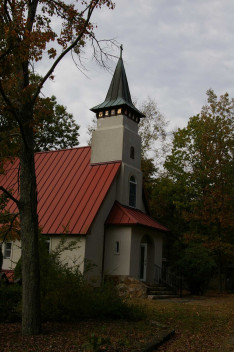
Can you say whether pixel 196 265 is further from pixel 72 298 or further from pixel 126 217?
pixel 72 298

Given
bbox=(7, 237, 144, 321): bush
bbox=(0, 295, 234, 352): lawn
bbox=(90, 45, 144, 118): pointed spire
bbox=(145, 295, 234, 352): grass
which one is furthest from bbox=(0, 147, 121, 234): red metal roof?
bbox=(0, 295, 234, 352): lawn

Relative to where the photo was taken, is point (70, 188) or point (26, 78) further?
point (70, 188)

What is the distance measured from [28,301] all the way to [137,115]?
1550 centimetres

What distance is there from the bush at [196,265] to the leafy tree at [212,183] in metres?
1.65

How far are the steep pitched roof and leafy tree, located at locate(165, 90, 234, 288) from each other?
4758 mm

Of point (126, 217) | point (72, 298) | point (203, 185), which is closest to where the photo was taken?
point (72, 298)

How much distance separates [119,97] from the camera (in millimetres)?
20906

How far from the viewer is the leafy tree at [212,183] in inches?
839

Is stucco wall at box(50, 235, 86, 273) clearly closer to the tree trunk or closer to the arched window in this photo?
the arched window

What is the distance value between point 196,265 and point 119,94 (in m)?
9.96

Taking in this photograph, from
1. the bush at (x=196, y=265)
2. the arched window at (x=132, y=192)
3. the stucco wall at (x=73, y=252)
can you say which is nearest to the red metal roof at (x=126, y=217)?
the arched window at (x=132, y=192)

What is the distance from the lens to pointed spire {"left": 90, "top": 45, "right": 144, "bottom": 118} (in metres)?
20.3

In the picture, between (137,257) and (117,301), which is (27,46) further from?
(137,257)

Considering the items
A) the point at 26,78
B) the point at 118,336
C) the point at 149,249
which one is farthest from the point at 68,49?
the point at 149,249
